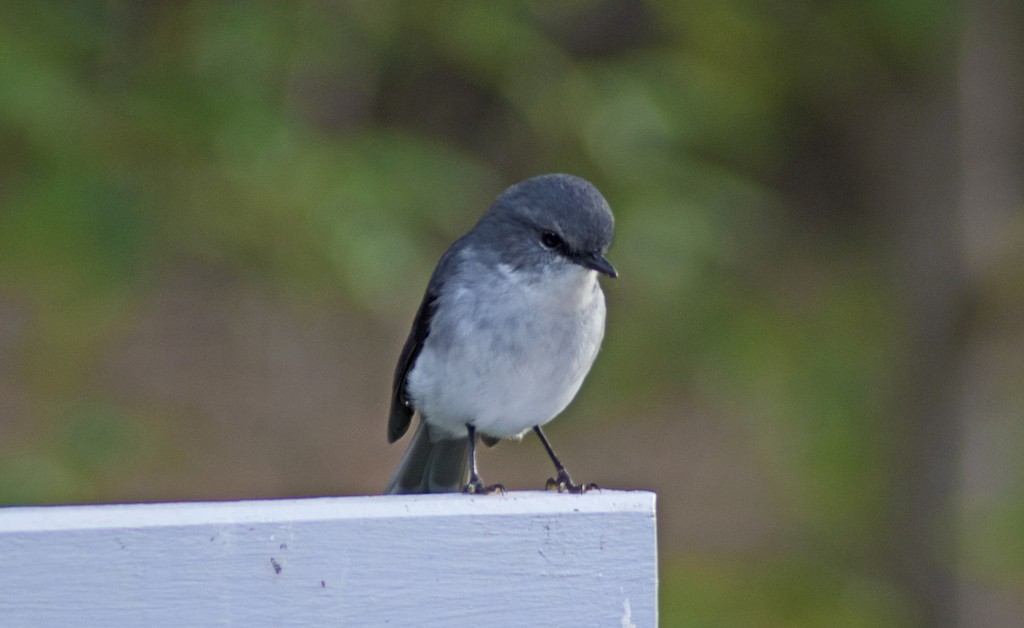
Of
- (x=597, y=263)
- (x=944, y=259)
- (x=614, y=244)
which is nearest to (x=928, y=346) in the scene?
(x=944, y=259)

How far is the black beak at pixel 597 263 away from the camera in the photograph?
10.7 ft

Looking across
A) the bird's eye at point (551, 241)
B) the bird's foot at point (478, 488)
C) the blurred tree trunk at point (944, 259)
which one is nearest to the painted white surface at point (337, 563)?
the bird's foot at point (478, 488)

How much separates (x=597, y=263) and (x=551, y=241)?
0.54 ft

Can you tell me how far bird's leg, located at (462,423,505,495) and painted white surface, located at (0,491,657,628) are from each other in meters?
0.95

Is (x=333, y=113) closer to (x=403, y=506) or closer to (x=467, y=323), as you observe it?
Answer: (x=467, y=323)

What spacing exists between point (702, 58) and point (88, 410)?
2.71m

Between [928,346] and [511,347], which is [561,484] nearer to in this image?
[511,347]

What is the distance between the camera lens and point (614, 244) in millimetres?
4676

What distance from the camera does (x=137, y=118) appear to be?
4.18 m

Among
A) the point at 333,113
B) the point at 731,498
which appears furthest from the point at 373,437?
the point at 333,113

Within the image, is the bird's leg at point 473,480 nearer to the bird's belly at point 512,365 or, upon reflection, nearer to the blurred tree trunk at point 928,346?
the bird's belly at point 512,365

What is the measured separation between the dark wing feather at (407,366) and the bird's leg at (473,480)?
20 centimetres

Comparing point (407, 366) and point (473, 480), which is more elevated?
point (407, 366)

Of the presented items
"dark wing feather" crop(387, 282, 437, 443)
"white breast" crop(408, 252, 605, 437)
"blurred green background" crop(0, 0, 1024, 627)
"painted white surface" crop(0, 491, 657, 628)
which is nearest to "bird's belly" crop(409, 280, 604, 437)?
"white breast" crop(408, 252, 605, 437)
